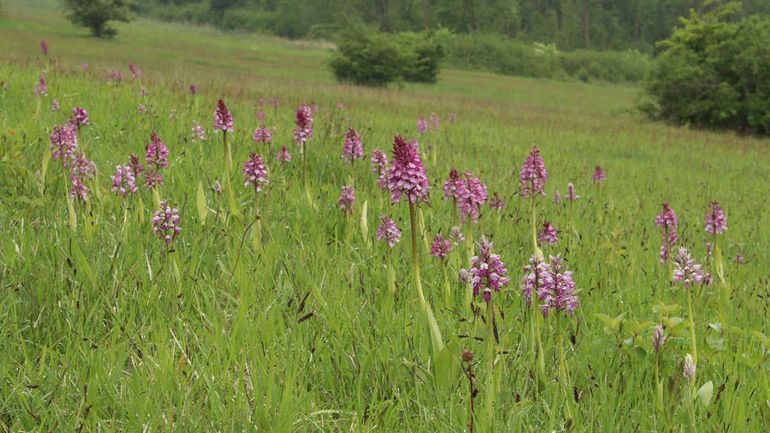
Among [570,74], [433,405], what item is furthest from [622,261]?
[570,74]

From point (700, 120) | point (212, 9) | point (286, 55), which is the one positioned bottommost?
point (700, 120)

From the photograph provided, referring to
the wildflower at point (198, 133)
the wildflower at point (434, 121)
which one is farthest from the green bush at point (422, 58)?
the wildflower at point (198, 133)

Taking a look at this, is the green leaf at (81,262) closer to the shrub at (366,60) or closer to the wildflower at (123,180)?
the wildflower at (123,180)

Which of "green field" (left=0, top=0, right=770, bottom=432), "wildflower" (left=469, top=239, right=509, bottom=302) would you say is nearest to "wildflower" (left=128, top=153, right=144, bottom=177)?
"green field" (left=0, top=0, right=770, bottom=432)

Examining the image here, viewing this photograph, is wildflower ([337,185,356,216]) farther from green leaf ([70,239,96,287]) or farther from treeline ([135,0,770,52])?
treeline ([135,0,770,52])

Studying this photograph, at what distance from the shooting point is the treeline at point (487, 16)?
86.1 metres

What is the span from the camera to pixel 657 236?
5.62 meters

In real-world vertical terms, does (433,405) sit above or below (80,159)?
below

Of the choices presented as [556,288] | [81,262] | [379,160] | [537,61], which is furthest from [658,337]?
[537,61]

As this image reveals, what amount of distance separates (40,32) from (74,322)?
4733cm

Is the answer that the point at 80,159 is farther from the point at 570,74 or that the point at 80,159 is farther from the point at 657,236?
the point at 570,74

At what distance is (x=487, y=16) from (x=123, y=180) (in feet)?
301

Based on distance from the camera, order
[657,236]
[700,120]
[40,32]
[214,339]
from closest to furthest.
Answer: [214,339] < [657,236] < [700,120] < [40,32]

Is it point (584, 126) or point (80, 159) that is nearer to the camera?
point (80, 159)
